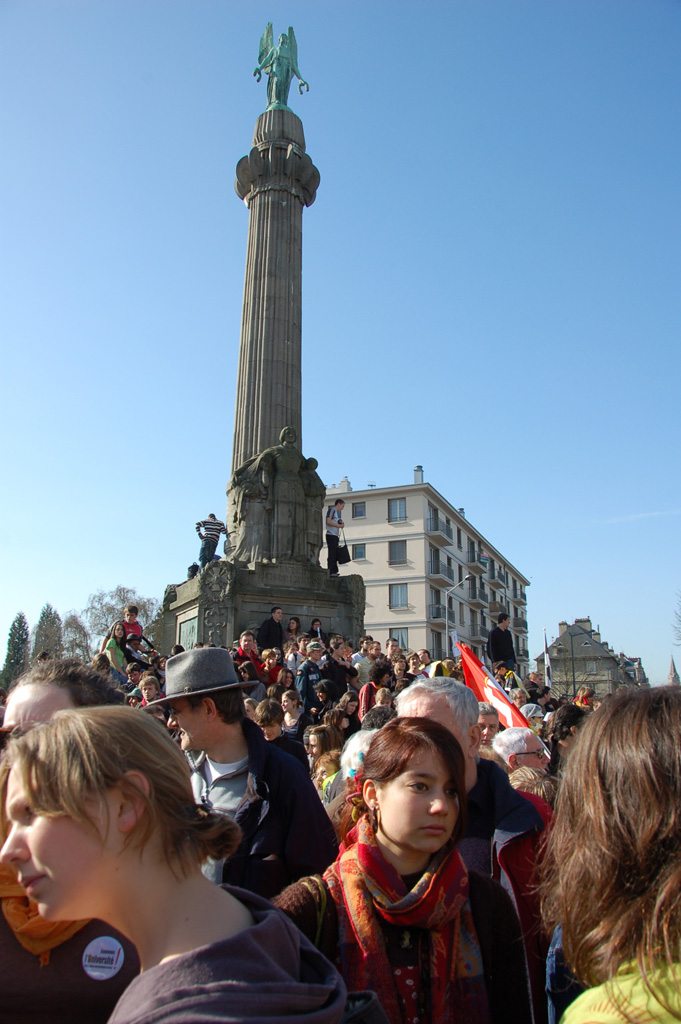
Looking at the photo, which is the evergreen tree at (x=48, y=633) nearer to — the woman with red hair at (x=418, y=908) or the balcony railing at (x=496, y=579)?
the balcony railing at (x=496, y=579)

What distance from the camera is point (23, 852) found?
1.56m

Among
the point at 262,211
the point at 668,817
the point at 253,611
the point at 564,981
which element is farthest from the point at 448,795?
the point at 262,211

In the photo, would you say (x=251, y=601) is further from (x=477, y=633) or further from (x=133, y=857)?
(x=477, y=633)

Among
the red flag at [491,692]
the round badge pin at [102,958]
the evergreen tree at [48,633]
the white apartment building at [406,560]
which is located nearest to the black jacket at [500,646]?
the red flag at [491,692]

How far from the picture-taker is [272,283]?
21.8 metres

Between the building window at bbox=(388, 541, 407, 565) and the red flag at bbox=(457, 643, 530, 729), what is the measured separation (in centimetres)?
4887

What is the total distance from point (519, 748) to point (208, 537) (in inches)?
550

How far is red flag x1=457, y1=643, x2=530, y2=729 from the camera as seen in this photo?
6.77 m

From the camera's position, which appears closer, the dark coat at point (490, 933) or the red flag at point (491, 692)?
the dark coat at point (490, 933)

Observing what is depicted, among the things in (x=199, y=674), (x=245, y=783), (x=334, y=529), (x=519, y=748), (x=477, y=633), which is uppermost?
(x=477, y=633)

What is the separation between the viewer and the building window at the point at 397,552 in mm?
57281

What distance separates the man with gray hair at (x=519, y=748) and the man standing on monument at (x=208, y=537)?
1358 cm

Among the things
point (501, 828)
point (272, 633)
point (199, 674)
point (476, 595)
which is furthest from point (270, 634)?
point (476, 595)

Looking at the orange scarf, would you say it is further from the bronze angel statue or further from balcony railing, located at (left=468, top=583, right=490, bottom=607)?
balcony railing, located at (left=468, top=583, right=490, bottom=607)
